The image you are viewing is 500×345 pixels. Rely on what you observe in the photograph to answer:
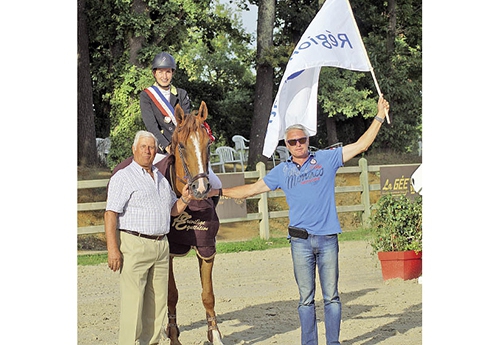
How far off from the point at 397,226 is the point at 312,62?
3481 mm

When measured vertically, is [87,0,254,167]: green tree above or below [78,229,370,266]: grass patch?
above

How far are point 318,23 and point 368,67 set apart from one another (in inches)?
22.4

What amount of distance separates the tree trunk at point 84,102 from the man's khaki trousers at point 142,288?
459 inches

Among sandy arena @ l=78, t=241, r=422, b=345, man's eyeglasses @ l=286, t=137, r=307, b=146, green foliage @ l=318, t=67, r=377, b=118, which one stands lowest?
sandy arena @ l=78, t=241, r=422, b=345

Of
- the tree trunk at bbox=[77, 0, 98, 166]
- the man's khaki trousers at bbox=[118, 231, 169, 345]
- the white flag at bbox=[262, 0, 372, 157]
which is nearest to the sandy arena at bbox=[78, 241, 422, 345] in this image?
the man's khaki trousers at bbox=[118, 231, 169, 345]

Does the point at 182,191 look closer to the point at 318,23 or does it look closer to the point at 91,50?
the point at 318,23

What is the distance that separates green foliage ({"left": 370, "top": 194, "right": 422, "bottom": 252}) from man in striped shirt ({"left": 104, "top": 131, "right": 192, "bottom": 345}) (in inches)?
171

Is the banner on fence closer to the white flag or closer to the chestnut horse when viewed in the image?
the white flag

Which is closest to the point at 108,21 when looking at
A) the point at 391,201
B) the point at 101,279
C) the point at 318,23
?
the point at 101,279

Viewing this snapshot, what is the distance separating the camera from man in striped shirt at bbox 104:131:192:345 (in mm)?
5652

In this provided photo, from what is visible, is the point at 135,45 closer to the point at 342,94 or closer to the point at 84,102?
the point at 84,102

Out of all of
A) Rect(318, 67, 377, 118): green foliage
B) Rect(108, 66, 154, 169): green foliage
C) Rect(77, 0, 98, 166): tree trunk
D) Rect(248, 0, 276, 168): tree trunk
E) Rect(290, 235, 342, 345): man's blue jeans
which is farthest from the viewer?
Rect(318, 67, 377, 118): green foliage

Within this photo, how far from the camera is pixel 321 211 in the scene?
594cm

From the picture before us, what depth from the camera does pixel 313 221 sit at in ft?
19.4
